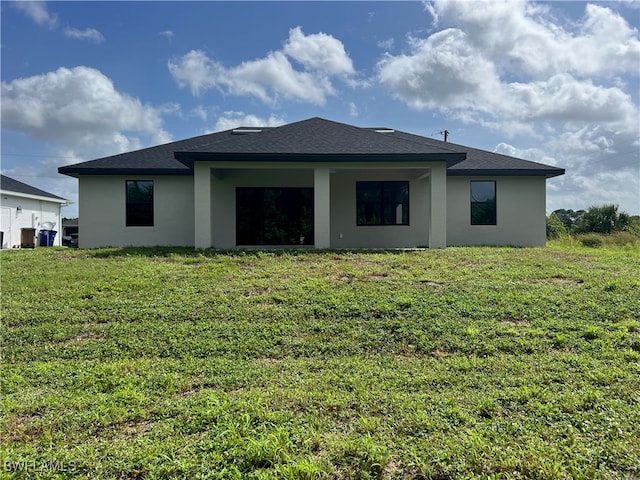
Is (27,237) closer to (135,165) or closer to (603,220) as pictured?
(135,165)

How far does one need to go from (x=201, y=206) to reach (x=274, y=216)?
3.41 m

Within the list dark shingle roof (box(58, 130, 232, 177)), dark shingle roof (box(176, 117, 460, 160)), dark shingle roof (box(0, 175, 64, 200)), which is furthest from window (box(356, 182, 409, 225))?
dark shingle roof (box(0, 175, 64, 200))

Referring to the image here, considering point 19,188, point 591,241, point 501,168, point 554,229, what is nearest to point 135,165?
point 501,168

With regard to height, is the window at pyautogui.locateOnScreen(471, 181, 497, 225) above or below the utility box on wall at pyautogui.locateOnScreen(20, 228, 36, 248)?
above

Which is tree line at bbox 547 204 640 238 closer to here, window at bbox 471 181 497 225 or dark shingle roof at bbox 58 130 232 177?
window at bbox 471 181 497 225

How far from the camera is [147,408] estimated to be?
3436 millimetres

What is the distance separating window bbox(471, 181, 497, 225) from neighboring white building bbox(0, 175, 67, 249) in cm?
2423

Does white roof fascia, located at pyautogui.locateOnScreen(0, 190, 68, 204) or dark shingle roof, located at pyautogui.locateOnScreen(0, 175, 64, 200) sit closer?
white roof fascia, located at pyautogui.locateOnScreen(0, 190, 68, 204)

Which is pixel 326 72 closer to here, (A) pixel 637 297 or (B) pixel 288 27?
(B) pixel 288 27

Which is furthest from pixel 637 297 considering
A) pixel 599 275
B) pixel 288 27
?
pixel 288 27

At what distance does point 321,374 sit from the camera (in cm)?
412

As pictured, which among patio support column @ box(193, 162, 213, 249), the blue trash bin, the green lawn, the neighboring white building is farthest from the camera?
the blue trash bin

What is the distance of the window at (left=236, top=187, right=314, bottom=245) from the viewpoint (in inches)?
564

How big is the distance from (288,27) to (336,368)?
1337cm
